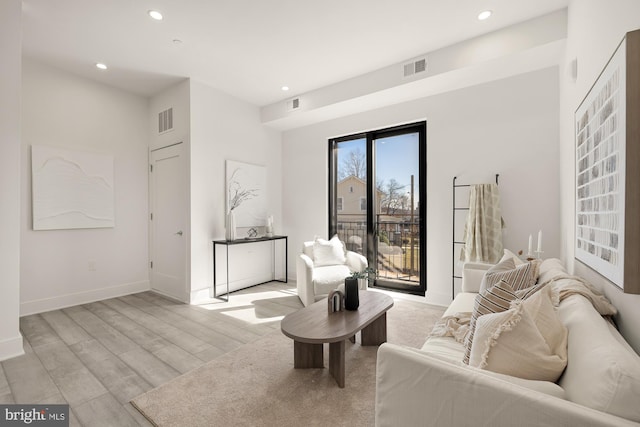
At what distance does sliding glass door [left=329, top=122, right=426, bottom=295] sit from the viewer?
401 centimetres

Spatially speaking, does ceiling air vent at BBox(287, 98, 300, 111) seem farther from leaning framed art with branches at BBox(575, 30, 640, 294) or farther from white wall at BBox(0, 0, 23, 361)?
leaning framed art with branches at BBox(575, 30, 640, 294)

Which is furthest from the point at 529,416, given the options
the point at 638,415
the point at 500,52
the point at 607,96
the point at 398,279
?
the point at 398,279

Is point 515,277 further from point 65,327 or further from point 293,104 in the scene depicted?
point 65,327

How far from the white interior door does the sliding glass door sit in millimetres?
2197

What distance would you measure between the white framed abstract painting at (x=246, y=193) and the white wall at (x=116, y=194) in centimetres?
135

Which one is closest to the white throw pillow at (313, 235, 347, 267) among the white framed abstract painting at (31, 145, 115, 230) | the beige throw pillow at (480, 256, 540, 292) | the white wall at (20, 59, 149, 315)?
the beige throw pillow at (480, 256, 540, 292)

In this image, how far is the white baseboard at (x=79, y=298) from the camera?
11.2ft

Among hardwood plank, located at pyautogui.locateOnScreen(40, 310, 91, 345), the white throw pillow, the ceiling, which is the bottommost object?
hardwood plank, located at pyautogui.locateOnScreen(40, 310, 91, 345)

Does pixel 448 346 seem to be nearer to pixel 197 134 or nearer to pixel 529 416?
pixel 529 416

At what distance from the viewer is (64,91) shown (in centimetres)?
369

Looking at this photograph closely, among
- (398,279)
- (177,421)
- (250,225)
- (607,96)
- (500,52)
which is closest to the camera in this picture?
(607,96)

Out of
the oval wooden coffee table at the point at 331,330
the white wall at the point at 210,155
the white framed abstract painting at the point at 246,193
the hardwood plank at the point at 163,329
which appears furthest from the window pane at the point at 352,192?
the hardwood plank at the point at 163,329

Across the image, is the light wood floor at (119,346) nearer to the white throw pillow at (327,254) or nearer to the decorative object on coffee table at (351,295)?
the white throw pillow at (327,254)

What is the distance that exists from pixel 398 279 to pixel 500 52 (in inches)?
115
